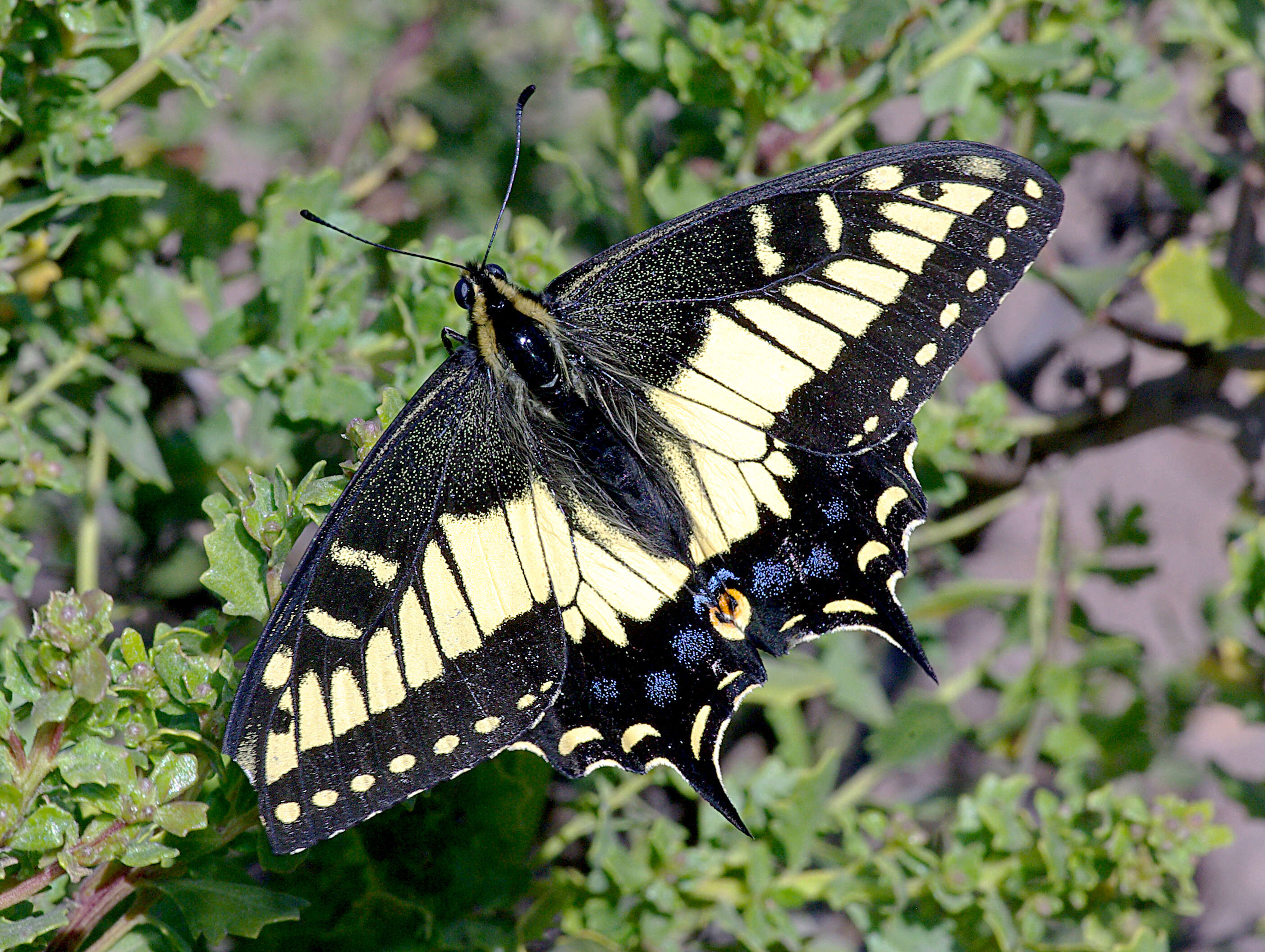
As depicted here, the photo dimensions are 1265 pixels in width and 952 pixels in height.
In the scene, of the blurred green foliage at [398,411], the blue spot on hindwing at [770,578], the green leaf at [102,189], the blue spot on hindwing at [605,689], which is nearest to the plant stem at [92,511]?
the blurred green foliage at [398,411]

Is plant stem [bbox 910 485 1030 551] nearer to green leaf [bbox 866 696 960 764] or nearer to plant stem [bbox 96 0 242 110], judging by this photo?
green leaf [bbox 866 696 960 764]

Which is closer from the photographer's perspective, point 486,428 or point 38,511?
point 486,428

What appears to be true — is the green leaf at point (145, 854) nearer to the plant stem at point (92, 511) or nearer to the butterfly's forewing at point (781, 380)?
the butterfly's forewing at point (781, 380)

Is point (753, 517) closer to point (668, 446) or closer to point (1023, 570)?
point (668, 446)

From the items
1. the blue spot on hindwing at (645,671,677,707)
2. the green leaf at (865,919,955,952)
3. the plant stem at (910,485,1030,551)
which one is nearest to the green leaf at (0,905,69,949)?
the blue spot on hindwing at (645,671,677,707)

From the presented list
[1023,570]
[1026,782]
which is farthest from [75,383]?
[1023,570]

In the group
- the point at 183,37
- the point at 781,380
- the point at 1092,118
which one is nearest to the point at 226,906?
the point at 781,380

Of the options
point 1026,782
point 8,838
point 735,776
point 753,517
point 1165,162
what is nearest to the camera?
point 8,838
